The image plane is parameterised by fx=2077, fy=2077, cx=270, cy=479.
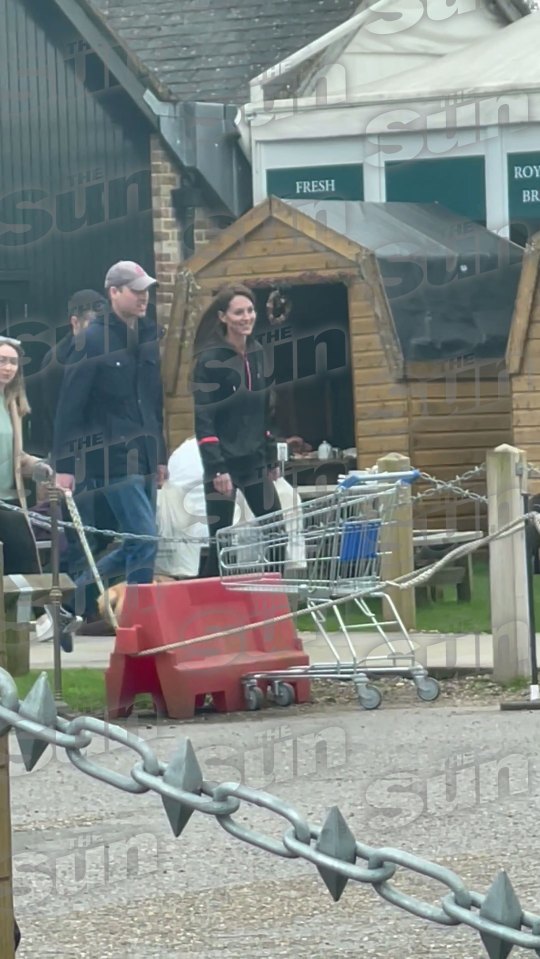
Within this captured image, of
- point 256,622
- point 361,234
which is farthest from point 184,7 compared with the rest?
point 256,622

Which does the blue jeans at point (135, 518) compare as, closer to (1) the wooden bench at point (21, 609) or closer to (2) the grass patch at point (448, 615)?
(1) the wooden bench at point (21, 609)

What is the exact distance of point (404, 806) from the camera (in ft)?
23.2

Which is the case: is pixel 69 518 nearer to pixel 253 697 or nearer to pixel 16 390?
pixel 16 390

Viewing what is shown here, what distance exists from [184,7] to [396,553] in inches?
461

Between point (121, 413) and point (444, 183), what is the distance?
816 centimetres

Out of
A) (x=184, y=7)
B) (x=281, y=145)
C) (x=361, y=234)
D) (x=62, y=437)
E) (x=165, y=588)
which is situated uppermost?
(x=184, y=7)

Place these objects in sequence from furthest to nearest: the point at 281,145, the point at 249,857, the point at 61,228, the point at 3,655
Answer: the point at 61,228, the point at 281,145, the point at 249,857, the point at 3,655

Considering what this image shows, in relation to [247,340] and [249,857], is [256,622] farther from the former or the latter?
[249,857]

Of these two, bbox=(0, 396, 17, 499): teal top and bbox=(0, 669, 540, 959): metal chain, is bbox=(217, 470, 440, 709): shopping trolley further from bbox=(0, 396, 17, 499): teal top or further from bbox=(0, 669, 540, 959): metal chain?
bbox=(0, 669, 540, 959): metal chain

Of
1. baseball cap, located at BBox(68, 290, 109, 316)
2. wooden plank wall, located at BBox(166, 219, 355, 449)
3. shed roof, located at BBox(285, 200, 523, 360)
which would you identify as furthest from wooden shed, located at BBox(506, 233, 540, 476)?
baseball cap, located at BBox(68, 290, 109, 316)

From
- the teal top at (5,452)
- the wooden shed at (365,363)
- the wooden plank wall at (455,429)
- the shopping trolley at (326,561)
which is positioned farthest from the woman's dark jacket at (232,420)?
the wooden plank wall at (455,429)

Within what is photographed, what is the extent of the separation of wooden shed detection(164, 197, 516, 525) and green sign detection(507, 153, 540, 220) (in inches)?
109

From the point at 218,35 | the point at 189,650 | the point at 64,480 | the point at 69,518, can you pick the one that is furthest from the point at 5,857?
the point at 218,35

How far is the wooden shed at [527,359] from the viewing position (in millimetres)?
15914
